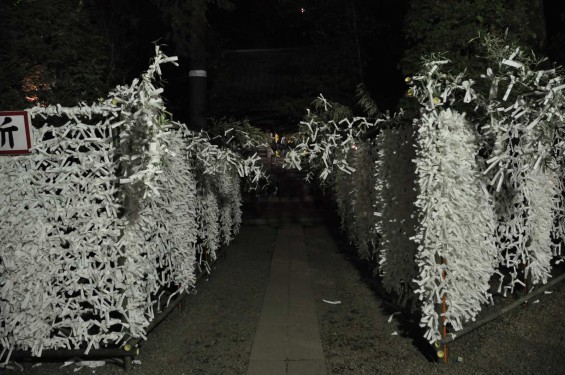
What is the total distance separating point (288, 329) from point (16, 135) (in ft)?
11.4

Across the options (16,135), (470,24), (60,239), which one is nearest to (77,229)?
(60,239)

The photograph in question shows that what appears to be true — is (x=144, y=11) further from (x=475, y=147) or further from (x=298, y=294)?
(x=475, y=147)

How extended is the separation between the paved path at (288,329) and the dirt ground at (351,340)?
4.4 inches

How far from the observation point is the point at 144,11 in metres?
15.1

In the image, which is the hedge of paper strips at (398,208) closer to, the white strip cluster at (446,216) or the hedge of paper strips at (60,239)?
the white strip cluster at (446,216)

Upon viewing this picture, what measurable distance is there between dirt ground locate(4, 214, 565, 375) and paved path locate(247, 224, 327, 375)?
11cm

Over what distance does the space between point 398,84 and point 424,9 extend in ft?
26.3

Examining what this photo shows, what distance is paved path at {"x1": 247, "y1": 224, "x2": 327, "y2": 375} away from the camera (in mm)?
5211

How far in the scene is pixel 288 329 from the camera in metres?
6.36

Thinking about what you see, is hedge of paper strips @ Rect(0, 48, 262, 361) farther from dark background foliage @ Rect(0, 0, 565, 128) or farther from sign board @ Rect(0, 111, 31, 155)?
dark background foliage @ Rect(0, 0, 565, 128)

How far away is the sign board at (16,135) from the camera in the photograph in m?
5.05

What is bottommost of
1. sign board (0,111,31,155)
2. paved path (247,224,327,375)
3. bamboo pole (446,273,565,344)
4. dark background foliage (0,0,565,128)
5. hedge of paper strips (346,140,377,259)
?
A: paved path (247,224,327,375)

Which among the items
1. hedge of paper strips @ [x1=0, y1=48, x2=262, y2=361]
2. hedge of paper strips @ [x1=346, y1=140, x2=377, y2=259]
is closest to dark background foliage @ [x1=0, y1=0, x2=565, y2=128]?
hedge of paper strips @ [x1=0, y1=48, x2=262, y2=361]

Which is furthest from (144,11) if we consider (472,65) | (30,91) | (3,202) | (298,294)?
(3,202)
